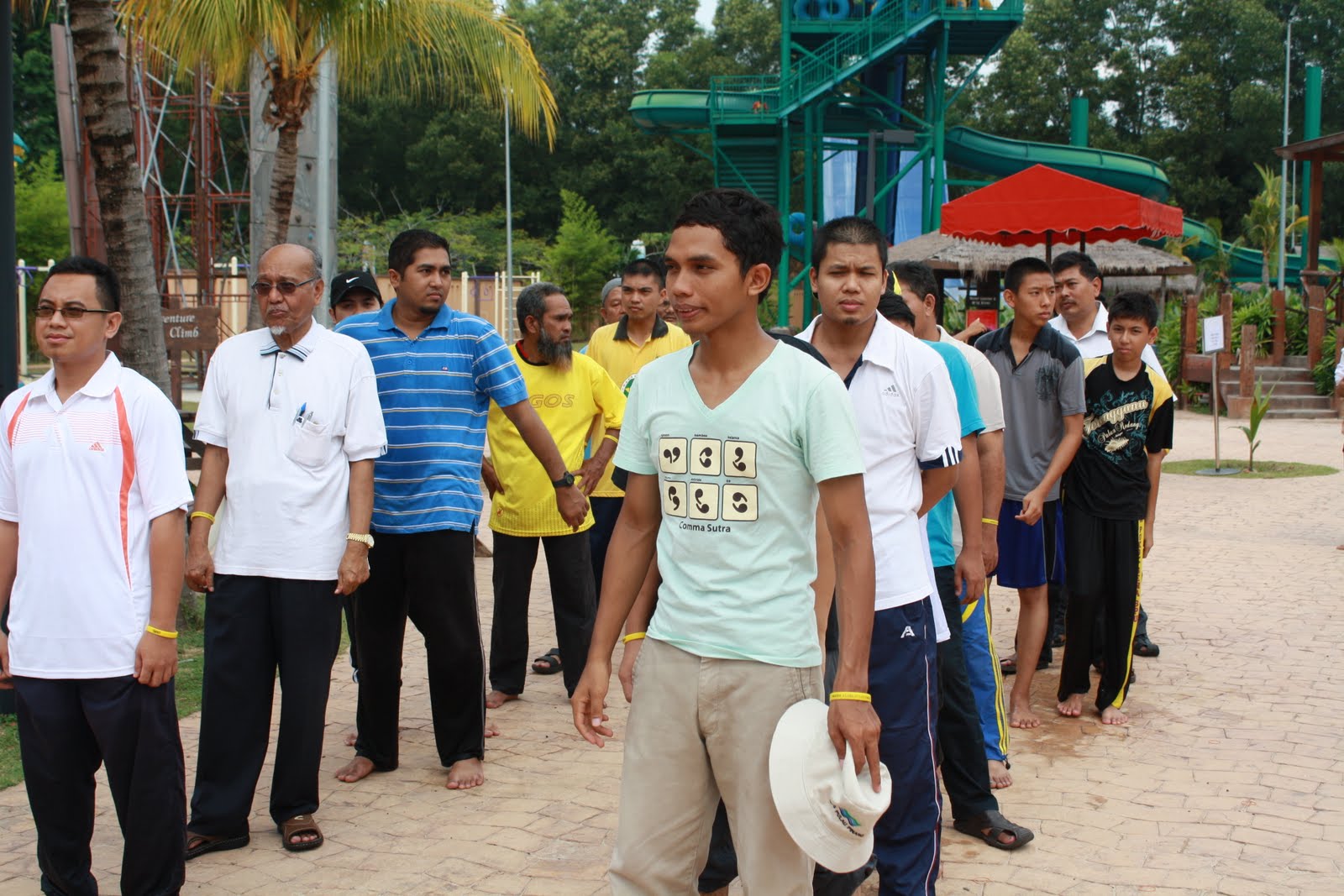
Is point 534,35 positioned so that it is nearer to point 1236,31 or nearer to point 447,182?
point 447,182

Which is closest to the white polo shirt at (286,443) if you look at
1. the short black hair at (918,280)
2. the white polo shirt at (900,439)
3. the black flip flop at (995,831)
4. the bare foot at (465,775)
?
the bare foot at (465,775)

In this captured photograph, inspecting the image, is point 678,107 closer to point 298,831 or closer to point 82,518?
point 298,831

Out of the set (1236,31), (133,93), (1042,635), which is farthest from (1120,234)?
(1236,31)

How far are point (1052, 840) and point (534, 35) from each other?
5937cm

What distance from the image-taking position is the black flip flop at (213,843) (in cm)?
441

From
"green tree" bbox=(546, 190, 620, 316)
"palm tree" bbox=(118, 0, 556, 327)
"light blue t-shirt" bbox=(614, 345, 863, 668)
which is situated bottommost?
"light blue t-shirt" bbox=(614, 345, 863, 668)

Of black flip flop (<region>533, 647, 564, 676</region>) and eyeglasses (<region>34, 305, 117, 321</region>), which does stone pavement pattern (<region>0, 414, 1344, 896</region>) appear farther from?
eyeglasses (<region>34, 305, 117, 321</region>)

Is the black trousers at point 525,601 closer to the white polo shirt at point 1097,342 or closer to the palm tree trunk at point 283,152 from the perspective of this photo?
the white polo shirt at point 1097,342

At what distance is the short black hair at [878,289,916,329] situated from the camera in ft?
15.3

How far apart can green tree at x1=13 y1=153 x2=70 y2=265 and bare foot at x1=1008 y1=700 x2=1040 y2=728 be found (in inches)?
1515

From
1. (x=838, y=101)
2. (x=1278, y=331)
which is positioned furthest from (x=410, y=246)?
(x=838, y=101)

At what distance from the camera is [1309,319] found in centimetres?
2352

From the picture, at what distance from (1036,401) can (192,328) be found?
39.2ft

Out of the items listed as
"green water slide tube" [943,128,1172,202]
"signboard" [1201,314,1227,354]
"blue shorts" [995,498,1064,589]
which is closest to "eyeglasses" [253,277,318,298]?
"blue shorts" [995,498,1064,589]
